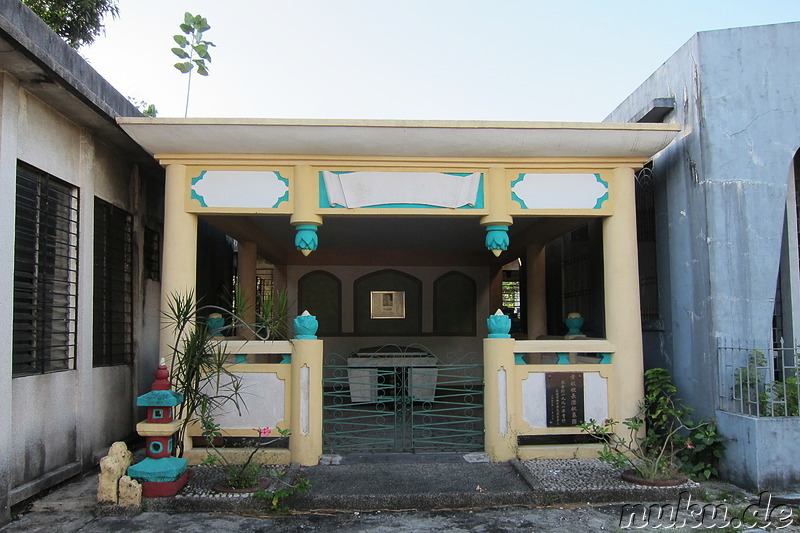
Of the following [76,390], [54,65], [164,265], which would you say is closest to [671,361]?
[164,265]

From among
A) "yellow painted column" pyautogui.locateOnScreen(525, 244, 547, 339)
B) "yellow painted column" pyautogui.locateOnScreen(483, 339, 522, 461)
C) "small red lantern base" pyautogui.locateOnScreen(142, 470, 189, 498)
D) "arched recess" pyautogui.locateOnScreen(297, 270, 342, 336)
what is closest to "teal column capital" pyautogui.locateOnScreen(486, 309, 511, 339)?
"yellow painted column" pyautogui.locateOnScreen(483, 339, 522, 461)

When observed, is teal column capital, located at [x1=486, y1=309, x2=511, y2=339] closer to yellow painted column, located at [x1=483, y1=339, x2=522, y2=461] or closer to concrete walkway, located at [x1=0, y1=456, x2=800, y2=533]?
yellow painted column, located at [x1=483, y1=339, x2=522, y2=461]

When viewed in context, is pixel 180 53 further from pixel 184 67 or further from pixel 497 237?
pixel 497 237

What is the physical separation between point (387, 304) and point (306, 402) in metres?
6.04

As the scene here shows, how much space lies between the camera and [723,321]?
5.98 m

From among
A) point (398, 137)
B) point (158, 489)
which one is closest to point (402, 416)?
point (158, 489)

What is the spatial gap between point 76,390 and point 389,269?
272 inches

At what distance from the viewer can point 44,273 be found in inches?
226

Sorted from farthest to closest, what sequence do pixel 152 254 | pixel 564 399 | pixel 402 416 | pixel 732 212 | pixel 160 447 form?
pixel 152 254
pixel 402 416
pixel 564 399
pixel 732 212
pixel 160 447

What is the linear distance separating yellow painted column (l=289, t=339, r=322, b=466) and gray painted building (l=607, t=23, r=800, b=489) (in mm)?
3659

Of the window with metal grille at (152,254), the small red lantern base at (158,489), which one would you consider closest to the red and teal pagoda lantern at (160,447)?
the small red lantern base at (158,489)

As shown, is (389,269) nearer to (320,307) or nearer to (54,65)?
(320,307)

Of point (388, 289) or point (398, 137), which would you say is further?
point (388, 289)

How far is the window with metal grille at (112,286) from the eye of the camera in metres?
6.79
